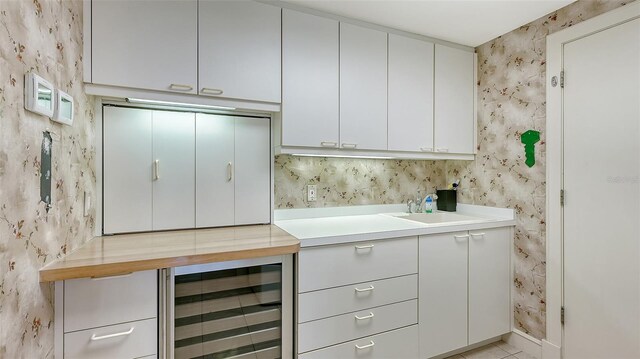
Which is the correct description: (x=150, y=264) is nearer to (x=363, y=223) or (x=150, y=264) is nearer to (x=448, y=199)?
(x=363, y=223)

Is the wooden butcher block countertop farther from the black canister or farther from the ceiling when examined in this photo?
the black canister

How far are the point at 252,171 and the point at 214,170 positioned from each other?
0.24 meters

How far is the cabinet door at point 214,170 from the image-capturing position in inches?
73.4

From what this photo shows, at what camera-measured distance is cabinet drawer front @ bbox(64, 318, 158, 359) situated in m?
1.17

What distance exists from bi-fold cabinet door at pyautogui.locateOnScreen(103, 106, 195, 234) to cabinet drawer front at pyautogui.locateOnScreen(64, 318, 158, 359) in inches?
24.7

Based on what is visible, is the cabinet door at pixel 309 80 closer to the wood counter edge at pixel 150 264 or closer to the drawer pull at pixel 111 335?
the wood counter edge at pixel 150 264

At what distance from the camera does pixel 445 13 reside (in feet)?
6.43

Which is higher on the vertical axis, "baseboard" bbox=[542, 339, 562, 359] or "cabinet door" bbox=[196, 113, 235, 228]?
"cabinet door" bbox=[196, 113, 235, 228]

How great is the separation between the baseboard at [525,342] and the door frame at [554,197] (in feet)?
0.13

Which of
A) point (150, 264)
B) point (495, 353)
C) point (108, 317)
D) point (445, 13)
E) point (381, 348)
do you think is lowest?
point (495, 353)

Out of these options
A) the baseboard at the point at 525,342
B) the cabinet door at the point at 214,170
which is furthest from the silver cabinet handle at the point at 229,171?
the baseboard at the point at 525,342

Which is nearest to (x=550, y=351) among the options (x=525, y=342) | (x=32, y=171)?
(x=525, y=342)

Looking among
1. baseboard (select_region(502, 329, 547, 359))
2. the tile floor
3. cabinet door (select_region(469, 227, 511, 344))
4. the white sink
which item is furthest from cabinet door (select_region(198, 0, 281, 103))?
baseboard (select_region(502, 329, 547, 359))

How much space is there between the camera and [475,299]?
2.10m
